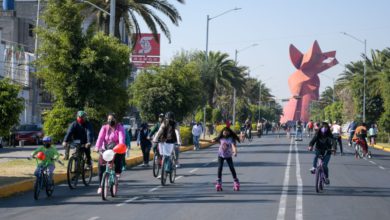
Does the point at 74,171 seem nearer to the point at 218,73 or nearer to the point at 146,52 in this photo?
the point at 146,52

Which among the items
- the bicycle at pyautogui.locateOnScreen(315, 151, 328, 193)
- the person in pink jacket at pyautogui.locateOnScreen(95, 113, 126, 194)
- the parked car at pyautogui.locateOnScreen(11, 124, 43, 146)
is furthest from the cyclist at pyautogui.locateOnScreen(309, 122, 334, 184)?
the parked car at pyautogui.locateOnScreen(11, 124, 43, 146)

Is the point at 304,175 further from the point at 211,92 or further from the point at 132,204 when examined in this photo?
the point at 211,92

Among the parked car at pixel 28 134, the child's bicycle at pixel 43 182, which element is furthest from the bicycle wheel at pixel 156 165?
the parked car at pixel 28 134

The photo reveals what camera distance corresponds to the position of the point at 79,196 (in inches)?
618

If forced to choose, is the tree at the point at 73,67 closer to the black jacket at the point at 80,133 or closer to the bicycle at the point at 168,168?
the bicycle at the point at 168,168

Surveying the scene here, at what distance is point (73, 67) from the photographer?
25.6 metres

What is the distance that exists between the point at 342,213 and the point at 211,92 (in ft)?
162

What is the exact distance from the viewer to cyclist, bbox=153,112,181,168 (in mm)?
18664

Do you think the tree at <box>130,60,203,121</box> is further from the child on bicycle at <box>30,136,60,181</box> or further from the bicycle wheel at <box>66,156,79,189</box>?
the child on bicycle at <box>30,136,60,181</box>

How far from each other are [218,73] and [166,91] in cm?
2536

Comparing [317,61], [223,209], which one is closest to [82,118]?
[223,209]

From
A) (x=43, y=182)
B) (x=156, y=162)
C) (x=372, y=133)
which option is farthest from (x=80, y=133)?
(x=372, y=133)

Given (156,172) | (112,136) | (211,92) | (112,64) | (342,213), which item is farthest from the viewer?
(211,92)

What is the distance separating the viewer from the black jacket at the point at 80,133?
56.9 ft
